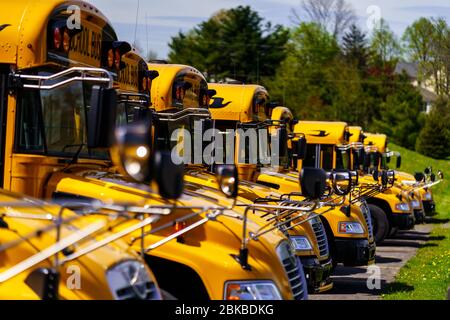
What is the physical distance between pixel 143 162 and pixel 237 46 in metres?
46.4

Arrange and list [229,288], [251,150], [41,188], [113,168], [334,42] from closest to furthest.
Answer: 1. [229,288]
2. [41,188]
3. [113,168]
4. [251,150]
5. [334,42]

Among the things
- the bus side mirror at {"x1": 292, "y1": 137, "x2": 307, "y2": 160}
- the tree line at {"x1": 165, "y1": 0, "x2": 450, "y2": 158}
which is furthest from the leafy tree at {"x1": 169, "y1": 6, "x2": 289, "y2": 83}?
the bus side mirror at {"x1": 292, "y1": 137, "x2": 307, "y2": 160}

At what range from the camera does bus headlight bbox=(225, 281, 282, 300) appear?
621 centimetres

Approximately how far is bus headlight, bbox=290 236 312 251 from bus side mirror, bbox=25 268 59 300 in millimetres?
6265

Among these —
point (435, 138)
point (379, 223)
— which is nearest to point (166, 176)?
point (379, 223)

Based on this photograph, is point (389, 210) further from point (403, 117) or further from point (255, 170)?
point (403, 117)

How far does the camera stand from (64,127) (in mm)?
7391

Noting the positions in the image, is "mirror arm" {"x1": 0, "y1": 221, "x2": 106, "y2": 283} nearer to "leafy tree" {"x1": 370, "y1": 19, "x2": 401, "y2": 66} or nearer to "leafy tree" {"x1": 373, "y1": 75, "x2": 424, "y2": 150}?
"leafy tree" {"x1": 373, "y1": 75, "x2": 424, "y2": 150}

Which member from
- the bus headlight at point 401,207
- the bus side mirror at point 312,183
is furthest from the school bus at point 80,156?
the bus headlight at point 401,207

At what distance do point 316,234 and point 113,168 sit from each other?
407 centimetres

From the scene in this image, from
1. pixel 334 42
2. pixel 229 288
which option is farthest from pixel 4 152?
pixel 334 42

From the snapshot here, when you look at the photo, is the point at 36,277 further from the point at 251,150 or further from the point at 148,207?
the point at 251,150

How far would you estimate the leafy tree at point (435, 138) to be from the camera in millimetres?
37500

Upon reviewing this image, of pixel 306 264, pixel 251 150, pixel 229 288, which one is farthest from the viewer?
pixel 251 150
